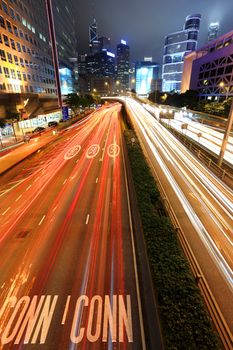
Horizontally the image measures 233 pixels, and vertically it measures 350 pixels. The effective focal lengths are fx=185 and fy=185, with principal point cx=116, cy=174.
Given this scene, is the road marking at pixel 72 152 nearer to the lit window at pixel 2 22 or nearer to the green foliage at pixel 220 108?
the lit window at pixel 2 22

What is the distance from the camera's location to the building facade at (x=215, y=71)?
80500 mm

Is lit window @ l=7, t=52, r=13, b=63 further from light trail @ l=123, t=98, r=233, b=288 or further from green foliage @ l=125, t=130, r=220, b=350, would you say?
green foliage @ l=125, t=130, r=220, b=350

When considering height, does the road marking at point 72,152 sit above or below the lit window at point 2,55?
below

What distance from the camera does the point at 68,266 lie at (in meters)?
11.8

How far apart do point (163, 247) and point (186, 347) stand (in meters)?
5.18

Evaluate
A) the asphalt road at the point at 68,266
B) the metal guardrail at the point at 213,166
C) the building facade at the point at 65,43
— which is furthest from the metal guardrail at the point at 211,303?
the building facade at the point at 65,43

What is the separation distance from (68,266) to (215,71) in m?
107

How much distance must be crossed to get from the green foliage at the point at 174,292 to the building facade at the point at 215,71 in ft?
254

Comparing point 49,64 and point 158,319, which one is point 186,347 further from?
point 49,64

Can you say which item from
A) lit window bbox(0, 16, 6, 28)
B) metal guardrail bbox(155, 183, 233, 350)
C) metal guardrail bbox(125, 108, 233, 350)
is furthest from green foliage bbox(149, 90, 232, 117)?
lit window bbox(0, 16, 6, 28)

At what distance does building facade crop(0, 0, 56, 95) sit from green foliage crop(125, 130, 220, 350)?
2239 inches

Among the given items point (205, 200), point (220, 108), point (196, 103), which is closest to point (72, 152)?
point (205, 200)

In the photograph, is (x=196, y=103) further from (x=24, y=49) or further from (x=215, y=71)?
(x=24, y=49)

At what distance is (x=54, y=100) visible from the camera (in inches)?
3177
